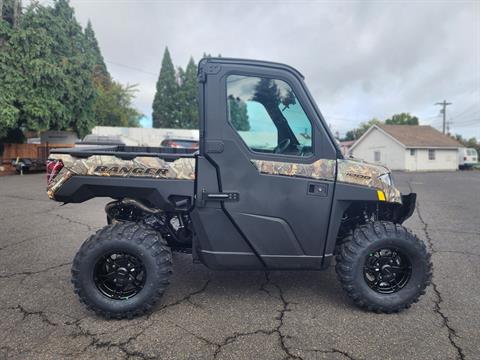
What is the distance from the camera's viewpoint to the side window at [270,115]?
3.05 metres

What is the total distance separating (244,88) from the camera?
10.2ft

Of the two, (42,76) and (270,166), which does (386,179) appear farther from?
(42,76)

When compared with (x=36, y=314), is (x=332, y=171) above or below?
above

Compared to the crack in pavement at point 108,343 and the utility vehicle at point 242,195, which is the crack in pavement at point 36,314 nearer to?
the crack in pavement at point 108,343

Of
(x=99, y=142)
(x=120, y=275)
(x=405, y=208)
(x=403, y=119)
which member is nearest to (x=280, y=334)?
(x=120, y=275)

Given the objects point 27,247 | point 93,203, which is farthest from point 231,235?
point 93,203

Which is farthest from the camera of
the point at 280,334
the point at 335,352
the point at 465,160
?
the point at 465,160

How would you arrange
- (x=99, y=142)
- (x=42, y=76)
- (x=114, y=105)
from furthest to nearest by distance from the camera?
1. (x=114, y=105)
2. (x=42, y=76)
3. (x=99, y=142)

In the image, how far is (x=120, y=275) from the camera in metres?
3.06

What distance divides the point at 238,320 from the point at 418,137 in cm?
3946

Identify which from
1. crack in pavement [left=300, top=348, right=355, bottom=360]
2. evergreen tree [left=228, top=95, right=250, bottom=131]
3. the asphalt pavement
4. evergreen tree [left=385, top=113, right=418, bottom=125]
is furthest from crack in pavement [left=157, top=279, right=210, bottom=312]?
evergreen tree [left=385, top=113, right=418, bottom=125]

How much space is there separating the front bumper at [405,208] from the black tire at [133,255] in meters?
2.51

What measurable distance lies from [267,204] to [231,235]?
451 mm

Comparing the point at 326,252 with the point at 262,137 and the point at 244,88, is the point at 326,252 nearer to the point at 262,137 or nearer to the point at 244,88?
the point at 262,137
